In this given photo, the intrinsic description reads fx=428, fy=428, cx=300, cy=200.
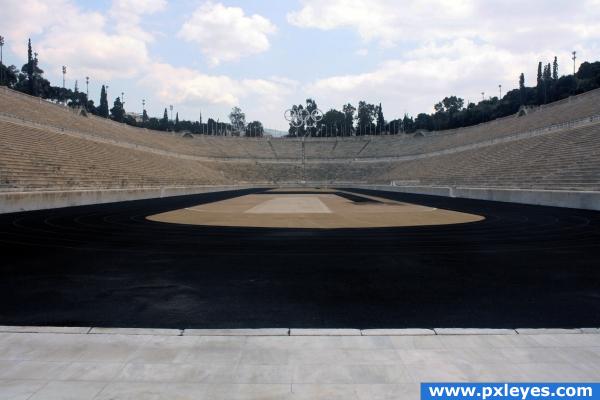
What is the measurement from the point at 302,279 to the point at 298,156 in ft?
337

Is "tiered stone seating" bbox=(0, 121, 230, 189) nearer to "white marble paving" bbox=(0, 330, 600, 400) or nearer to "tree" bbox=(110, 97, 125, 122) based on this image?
"white marble paving" bbox=(0, 330, 600, 400)

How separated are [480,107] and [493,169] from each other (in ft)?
230

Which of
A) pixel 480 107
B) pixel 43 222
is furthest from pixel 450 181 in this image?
pixel 480 107

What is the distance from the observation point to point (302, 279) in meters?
8.52

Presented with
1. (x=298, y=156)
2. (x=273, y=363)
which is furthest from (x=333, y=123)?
(x=273, y=363)

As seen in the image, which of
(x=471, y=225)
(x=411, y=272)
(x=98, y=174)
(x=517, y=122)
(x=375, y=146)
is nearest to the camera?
(x=411, y=272)

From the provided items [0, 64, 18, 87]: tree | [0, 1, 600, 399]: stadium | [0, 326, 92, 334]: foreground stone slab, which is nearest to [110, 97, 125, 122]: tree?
[0, 64, 18, 87]: tree

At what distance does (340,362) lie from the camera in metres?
4.62

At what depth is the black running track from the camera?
622 centimetres

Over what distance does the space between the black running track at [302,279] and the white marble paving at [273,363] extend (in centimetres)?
65

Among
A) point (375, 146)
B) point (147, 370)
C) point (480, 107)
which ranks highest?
point (480, 107)

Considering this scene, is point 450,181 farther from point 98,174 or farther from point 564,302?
point 564,302

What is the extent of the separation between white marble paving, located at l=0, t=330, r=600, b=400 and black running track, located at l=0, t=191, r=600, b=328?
2.12 ft

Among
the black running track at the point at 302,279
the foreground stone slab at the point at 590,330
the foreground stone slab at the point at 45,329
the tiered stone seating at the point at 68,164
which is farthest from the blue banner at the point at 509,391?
the tiered stone seating at the point at 68,164
